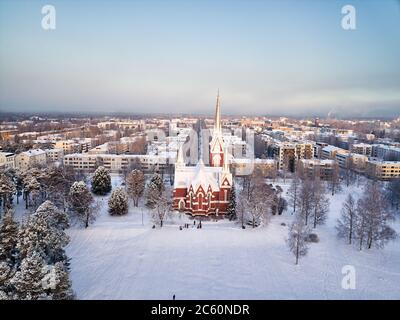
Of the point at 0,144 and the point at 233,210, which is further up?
the point at 0,144

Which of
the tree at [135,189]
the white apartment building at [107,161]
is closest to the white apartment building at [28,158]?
the white apartment building at [107,161]

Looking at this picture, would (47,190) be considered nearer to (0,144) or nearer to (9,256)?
(9,256)

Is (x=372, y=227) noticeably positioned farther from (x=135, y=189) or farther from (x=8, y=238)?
(x=8, y=238)

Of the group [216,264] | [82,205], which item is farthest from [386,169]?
[82,205]

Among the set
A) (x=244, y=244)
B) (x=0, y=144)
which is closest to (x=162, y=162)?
(x=0, y=144)

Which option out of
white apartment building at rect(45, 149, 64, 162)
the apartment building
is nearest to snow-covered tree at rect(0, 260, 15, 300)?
white apartment building at rect(45, 149, 64, 162)

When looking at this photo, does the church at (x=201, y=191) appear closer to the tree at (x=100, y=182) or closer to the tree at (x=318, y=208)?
the tree at (x=318, y=208)
